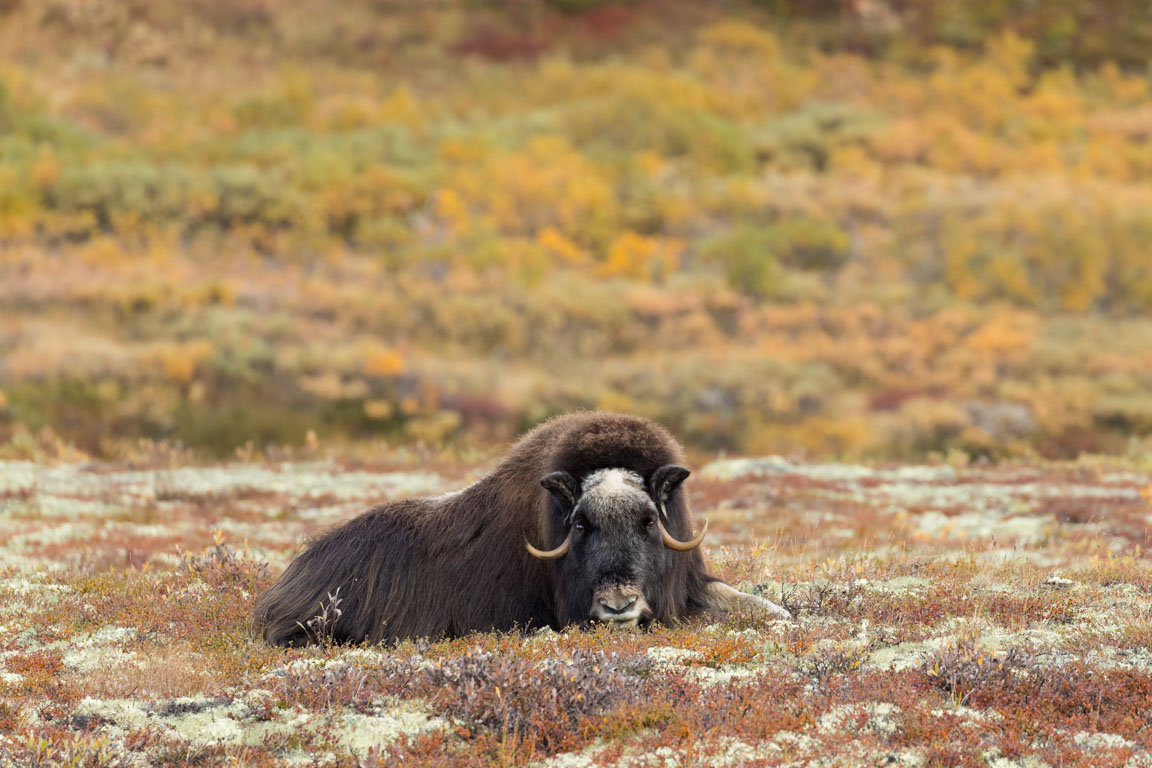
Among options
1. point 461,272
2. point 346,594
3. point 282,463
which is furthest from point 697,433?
point 346,594

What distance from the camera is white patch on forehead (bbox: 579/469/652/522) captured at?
759 cm

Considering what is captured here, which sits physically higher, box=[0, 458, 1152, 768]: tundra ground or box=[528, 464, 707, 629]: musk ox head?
box=[528, 464, 707, 629]: musk ox head

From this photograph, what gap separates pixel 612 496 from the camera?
763cm

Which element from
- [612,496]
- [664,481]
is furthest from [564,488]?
[664,481]

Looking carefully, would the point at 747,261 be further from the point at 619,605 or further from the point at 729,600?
the point at 619,605

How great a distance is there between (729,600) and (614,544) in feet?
4.41

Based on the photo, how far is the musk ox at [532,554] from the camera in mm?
7594

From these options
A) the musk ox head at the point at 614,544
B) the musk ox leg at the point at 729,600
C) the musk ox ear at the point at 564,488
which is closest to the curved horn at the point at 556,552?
the musk ox head at the point at 614,544

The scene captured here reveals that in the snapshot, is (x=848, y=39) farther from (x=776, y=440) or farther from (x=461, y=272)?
(x=776, y=440)

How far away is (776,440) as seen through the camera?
3109cm

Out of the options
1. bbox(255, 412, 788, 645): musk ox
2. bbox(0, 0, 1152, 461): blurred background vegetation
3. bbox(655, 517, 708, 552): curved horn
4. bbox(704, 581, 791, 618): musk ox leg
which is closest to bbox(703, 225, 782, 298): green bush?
bbox(0, 0, 1152, 461): blurred background vegetation

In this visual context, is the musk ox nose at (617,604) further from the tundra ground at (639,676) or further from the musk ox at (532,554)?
the tundra ground at (639,676)

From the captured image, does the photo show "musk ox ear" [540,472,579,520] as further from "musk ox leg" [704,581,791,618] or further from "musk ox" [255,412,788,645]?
"musk ox leg" [704,581,791,618]

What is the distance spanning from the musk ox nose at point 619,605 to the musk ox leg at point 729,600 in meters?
1.13
